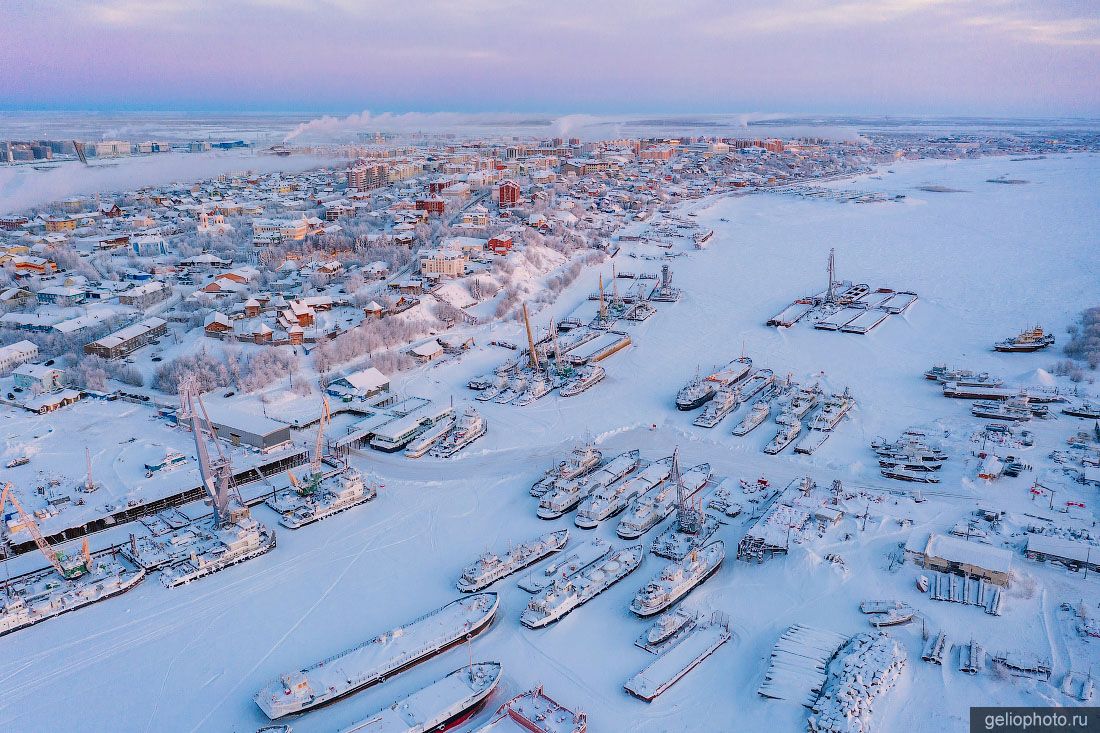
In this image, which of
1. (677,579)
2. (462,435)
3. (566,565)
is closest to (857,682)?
(677,579)

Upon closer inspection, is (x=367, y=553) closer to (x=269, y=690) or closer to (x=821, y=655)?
(x=269, y=690)

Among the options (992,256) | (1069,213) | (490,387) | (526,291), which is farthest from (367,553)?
(1069,213)

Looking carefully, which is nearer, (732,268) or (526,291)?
(526,291)

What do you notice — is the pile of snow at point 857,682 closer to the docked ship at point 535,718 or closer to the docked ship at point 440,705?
the docked ship at point 535,718

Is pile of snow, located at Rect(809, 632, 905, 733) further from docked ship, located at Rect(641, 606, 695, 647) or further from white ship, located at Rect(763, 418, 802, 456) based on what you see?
white ship, located at Rect(763, 418, 802, 456)

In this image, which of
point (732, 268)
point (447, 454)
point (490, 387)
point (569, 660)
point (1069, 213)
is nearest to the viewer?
point (569, 660)

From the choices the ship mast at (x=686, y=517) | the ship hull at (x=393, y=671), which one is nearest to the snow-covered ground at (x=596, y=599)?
the ship hull at (x=393, y=671)
